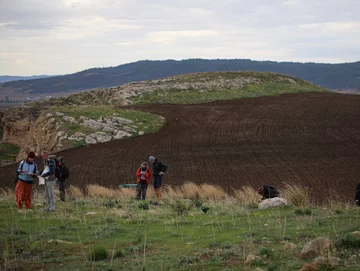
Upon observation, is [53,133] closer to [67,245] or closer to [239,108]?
[239,108]

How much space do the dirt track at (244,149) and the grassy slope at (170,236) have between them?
8.66m

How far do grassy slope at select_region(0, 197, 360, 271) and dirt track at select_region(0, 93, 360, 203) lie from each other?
866 cm

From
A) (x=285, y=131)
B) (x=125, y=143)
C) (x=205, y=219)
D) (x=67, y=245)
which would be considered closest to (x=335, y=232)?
(x=205, y=219)

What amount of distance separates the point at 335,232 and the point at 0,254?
6629 millimetres

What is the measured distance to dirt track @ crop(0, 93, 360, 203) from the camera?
86.8 feet

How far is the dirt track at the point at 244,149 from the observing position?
86.8ft

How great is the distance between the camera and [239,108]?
5028cm

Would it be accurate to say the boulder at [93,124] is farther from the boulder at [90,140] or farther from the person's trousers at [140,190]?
the person's trousers at [140,190]

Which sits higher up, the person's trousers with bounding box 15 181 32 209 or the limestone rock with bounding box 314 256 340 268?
the limestone rock with bounding box 314 256 340 268

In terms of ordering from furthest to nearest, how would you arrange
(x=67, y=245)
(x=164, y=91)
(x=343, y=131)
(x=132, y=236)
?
1. (x=164, y=91)
2. (x=343, y=131)
3. (x=132, y=236)
4. (x=67, y=245)

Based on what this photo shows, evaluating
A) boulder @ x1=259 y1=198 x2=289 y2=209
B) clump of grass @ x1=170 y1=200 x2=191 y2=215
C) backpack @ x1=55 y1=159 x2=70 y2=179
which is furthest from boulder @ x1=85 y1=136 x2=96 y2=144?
boulder @ x1=259 y1=198 x2=289 y2=209

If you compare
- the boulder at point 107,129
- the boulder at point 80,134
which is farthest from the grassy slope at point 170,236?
the boulder at point 107,129

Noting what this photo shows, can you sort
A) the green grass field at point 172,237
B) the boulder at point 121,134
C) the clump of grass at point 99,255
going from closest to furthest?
the green grass field at point 172,237
the clump of grass at point 99,255
the boulder at point 121,134

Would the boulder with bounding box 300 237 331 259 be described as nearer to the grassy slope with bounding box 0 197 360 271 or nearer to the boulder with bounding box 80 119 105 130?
the grassy slope with bounding box 0 197 360 271
